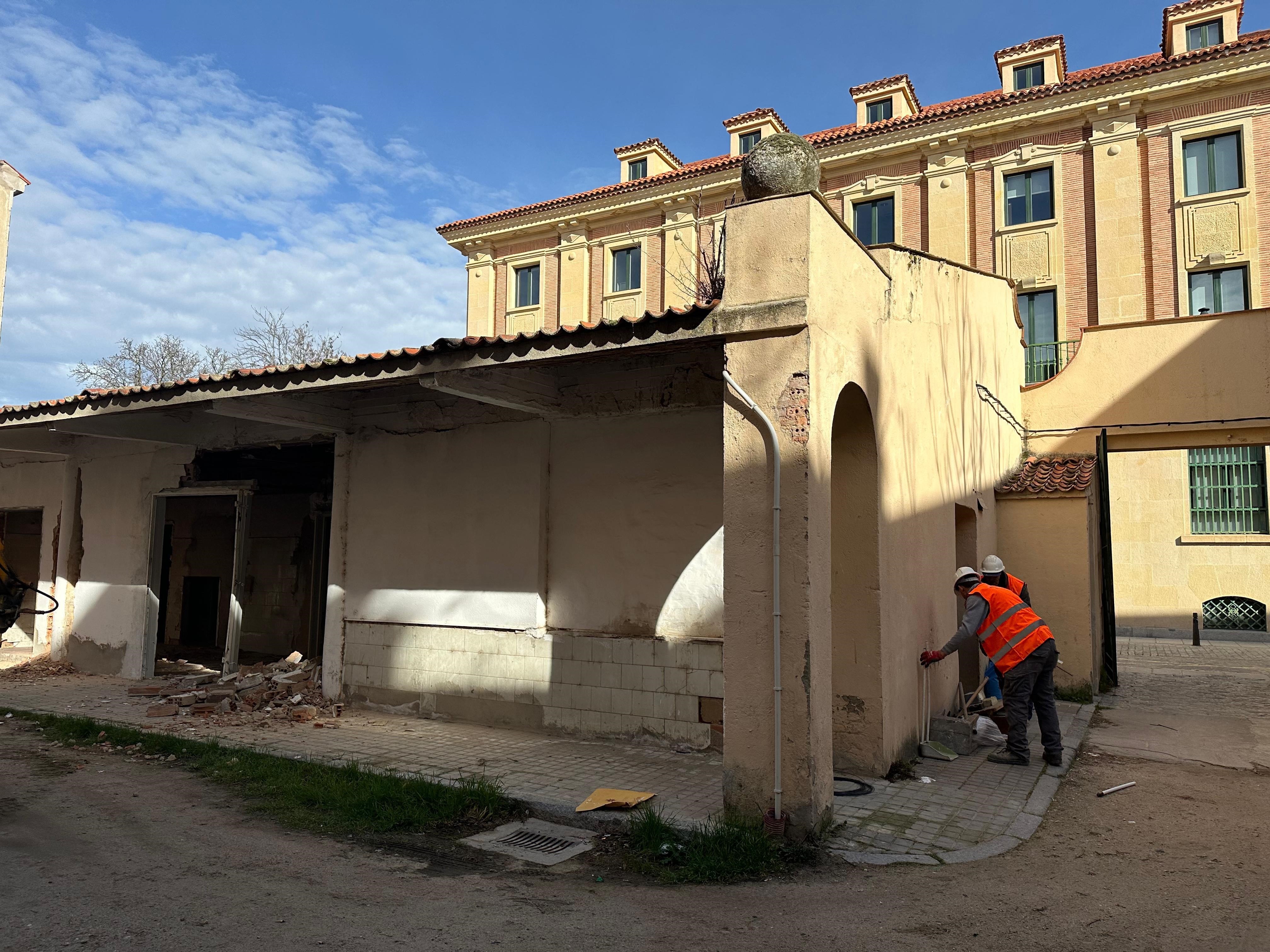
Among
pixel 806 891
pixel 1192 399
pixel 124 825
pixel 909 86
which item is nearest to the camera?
pixel 806 891

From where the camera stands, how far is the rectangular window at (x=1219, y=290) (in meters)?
20.0

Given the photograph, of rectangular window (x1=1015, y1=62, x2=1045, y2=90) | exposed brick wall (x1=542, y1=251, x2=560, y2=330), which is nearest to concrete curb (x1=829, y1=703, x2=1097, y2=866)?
rectangular window (x1=1015, y1=62, x2=1045, y2=90)

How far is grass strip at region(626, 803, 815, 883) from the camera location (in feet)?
15.6

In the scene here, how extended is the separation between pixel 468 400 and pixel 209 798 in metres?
4.36

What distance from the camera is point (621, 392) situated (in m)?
8.13

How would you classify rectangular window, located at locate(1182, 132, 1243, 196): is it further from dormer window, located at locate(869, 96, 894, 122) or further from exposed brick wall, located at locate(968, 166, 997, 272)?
dormer window, located at locate(869, 96, 894, 122)

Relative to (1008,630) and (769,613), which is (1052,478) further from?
(769,613)

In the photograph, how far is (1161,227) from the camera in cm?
2080

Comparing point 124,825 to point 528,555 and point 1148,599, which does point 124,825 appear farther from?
point 1148,599

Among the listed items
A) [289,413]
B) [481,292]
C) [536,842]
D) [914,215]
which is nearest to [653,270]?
[481,292]

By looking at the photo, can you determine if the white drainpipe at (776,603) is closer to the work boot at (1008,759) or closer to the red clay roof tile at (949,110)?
the work boot at (1008,759)

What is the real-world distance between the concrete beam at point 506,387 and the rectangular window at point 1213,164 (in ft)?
63.9

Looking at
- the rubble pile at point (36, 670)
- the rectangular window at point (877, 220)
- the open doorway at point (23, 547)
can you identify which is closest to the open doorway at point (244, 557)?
the rubble pile at point (36, 670)

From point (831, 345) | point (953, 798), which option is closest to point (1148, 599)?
point (953, 798)
